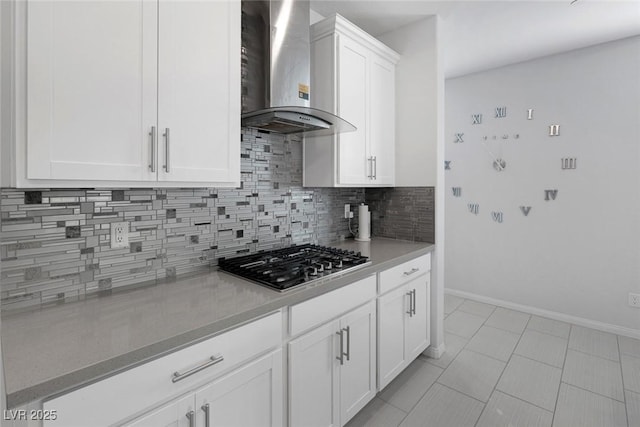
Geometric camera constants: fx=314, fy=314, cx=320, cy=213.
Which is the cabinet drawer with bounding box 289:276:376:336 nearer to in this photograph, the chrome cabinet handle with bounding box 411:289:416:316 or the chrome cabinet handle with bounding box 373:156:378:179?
the chrome cabinet handle with bounding box 411:289:416:316

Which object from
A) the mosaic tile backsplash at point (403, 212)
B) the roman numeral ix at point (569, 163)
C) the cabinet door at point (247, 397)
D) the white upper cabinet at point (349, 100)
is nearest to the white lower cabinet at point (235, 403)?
the cabinet door at point (247, 397)

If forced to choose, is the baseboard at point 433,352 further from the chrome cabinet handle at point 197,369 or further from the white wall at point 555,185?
the chrome cabinet handle at point 197,369

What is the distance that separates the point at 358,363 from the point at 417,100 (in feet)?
6.64

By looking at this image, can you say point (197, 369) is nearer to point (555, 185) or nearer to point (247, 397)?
point (247, 397)

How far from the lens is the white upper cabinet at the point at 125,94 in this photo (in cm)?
93

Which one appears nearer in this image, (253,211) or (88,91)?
(88,91)

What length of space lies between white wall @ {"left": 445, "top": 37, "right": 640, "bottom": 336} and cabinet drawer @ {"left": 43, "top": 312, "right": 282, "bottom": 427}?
3197 millimetres

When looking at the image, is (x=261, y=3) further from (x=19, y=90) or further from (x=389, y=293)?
(x=389, y=293)

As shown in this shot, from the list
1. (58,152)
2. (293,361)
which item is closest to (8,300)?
(58,152)

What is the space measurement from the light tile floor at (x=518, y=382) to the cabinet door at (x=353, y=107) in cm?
150

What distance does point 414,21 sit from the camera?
2.55m

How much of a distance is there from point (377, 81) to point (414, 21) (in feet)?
2.10

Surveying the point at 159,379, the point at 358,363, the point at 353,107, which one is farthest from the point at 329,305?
the point at 353,107

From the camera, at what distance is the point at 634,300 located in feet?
9.25
